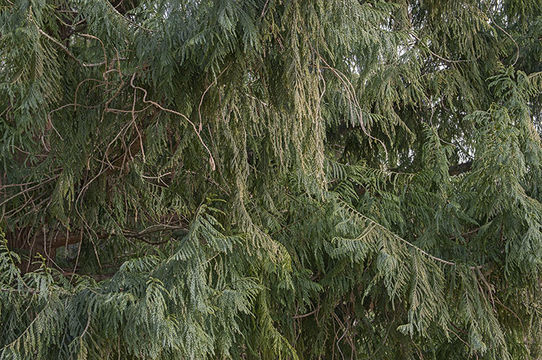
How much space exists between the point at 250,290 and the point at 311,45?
1.09m

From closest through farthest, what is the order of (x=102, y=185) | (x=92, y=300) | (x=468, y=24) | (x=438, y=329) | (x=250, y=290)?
1. (x=92, y=300)
2. (x=250, y=290)
3. (x=102, y=185)
4. (x=438, y=329)
5. (x=468, y=24)

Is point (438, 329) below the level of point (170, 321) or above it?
above

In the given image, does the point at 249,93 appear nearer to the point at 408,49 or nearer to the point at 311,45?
the point at 311,45

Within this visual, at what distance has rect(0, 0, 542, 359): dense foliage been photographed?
97.1 inches

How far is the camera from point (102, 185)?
3.28 m

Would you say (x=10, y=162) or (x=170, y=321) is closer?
(x=170, y=321)

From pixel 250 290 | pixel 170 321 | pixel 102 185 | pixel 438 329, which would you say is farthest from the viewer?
pixel 438 329

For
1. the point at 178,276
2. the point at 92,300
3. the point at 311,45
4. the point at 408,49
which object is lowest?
the point at 92,300

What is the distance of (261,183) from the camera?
3.41 m

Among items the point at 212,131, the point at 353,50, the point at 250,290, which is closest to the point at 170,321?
the point at 250,290

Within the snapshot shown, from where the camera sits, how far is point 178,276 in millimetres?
2559

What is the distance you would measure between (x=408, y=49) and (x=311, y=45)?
1.56 m

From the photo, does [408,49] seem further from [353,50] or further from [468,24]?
[353,50]

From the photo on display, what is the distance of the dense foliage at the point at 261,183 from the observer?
8.09 feet
